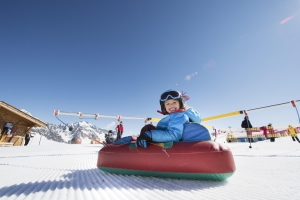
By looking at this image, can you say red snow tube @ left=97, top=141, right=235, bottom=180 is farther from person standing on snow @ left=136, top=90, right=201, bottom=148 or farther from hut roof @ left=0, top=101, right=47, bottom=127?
hut roof @ left=0, top=101, right=47, bottom=127

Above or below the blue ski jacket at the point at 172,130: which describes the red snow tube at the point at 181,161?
below

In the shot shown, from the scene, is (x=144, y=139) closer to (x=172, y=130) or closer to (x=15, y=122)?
(x=172, y=130)

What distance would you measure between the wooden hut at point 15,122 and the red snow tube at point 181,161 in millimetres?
17198

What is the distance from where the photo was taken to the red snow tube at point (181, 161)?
216cm

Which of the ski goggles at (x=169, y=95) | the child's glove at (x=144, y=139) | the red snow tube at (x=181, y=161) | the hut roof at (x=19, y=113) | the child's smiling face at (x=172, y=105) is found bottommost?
the red snow tube at (x=181, y=161)

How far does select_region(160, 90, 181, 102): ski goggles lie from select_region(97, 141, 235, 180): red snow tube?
1190 mm


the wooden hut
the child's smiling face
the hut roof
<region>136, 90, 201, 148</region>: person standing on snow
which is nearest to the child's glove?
<region>136, 90, 201, 148</region>: person standing on snow

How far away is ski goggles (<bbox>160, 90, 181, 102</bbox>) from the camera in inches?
132

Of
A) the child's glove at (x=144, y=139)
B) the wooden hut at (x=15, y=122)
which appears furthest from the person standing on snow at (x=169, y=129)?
the wooden hut at (x=15, y=122)

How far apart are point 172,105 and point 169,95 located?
233 millimetres

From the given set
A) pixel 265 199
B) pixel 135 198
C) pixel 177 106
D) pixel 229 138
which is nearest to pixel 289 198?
pixel 265 199

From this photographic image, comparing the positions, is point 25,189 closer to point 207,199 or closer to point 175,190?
point 175,190

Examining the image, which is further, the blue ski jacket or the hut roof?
the hut roof

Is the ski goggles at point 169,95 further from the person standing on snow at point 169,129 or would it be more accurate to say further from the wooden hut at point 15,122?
the wooden hut at point 15,122
